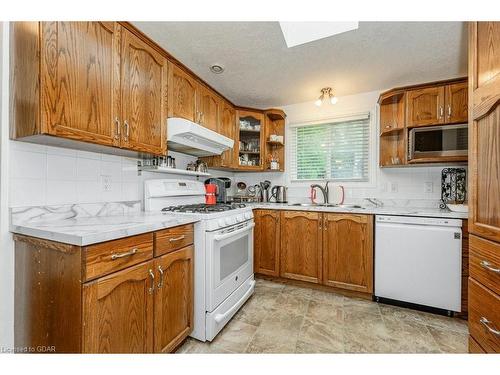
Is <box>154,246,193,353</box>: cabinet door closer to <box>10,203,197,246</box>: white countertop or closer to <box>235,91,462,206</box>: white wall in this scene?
<box>10,203,197,246</box>: white countertop

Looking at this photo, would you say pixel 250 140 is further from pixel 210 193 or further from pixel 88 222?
pixel 88 222

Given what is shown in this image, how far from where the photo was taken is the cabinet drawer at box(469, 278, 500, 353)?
0.92m

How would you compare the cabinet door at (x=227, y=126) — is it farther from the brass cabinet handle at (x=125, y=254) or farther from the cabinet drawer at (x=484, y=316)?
the cabinet drawer at (x=484, y=316)

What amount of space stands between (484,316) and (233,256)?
1.47 m

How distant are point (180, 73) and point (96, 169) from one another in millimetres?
1062

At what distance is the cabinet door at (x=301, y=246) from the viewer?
2.33 metres

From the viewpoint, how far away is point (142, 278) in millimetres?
1154

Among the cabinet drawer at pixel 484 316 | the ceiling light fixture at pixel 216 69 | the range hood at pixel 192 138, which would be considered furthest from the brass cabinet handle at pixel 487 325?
the ceiling light fixture at pixel 216 69

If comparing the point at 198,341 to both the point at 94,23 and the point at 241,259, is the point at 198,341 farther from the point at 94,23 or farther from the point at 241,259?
the point at 94,23

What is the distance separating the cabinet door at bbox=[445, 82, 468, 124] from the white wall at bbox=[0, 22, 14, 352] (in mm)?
3320

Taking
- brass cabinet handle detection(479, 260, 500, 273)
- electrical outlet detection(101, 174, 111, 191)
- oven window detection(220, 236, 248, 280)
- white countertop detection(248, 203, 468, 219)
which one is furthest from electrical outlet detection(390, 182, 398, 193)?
electrical outlet detection(101, 174, 111, 191)

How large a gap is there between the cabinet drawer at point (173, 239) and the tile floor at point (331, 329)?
70cm

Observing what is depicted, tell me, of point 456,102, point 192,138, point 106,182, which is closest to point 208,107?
point 192,138
